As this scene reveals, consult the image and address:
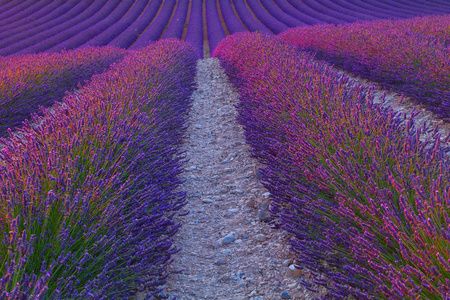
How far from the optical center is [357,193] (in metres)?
1.85

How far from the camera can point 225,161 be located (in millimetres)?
4164

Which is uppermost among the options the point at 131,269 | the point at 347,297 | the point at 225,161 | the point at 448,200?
the point at 448,200

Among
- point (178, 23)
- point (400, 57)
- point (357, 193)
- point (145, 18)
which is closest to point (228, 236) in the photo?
point (357, 193)

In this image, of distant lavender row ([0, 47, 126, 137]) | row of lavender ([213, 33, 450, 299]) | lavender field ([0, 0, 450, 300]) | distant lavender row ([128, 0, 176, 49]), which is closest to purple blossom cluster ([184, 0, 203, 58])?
distant lavender row ([128, 0, 176, 49])

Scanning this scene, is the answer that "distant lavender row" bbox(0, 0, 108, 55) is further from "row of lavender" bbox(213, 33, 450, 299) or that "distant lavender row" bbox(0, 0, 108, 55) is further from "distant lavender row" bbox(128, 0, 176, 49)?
"row of lavender" bbox(213, 33, 450, 299)

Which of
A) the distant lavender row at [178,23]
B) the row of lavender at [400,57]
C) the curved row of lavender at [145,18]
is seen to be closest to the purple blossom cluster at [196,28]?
the curved row of lavender at [145,18]

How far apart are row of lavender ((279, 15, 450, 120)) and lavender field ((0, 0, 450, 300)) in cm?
4

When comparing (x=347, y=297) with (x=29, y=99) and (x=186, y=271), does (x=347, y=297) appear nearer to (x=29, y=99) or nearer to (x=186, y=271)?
(x=186, y=271)

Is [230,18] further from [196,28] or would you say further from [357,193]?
[357,193]

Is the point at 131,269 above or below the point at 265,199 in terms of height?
above

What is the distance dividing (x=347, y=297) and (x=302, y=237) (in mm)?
504

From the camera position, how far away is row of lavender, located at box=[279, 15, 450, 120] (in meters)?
4.33

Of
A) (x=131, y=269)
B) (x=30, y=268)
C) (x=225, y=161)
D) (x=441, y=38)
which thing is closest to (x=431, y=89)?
(x=225, y=161)

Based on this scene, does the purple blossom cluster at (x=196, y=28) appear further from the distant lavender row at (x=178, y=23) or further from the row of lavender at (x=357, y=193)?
the row of lavender at (x=357, y=193)
